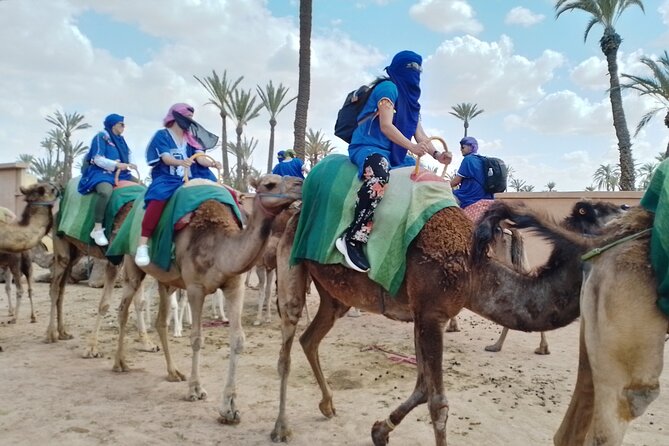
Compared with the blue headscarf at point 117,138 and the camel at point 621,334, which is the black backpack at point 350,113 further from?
the blue headscarf at point 117,138

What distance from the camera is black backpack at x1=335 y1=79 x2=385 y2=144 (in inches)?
174

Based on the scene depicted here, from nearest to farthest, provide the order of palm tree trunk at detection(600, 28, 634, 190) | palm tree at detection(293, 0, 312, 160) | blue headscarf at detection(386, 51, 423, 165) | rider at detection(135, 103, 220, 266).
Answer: blue headscarf at detection(386, 51, 423, 165), rider at detection(135, 103, 220, 266), palm tree at detection(293, 0, 312, 160), palm tree trunk at detection(600, 28, 634, 190)

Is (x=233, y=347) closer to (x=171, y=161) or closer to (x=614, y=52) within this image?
(x=171, y=161)

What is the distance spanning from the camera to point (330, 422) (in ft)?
15.6

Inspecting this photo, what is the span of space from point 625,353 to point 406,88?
2630 mm

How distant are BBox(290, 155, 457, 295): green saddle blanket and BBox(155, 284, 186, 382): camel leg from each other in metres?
2.41

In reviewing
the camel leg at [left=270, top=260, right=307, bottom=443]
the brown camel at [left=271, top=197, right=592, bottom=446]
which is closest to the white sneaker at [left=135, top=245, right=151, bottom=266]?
the camel leg at [left=270, top=260, right=307, bottom=443]

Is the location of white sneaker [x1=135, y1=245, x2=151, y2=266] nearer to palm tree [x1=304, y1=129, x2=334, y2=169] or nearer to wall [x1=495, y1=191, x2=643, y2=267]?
wall [x1=495, y1=191, x2=643, y2=267]

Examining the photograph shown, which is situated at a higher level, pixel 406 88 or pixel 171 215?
pixel 406 88

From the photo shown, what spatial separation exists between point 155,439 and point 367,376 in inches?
101

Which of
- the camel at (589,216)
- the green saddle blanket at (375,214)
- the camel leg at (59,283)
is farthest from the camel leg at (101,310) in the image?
the camel at (589,216)

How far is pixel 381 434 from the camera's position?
13.6 ft

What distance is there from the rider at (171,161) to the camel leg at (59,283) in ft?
10.3

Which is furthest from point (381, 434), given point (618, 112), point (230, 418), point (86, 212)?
point (618, 112)
